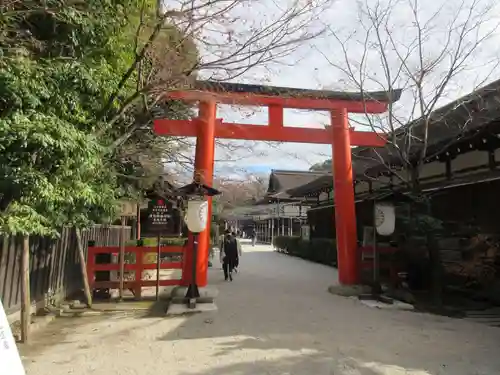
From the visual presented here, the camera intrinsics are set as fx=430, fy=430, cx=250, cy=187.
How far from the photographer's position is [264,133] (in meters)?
11.7

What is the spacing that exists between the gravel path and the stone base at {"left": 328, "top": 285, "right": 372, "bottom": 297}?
1.36m

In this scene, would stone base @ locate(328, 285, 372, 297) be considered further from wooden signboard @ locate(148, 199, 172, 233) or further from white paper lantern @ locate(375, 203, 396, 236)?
wooden signboard @ locate(148, 199, 172, 233)

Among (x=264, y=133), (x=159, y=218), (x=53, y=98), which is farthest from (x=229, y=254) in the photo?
(x=53, y=98)

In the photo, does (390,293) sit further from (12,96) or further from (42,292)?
(12,96)

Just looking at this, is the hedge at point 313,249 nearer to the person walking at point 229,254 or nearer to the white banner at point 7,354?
the person walking at point 229,254

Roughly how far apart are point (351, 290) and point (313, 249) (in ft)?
32.5

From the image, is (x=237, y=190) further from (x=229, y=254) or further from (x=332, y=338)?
(x=332, y=338)

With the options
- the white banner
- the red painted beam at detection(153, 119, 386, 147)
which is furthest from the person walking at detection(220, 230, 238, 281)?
the white banner

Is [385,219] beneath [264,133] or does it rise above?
beneath

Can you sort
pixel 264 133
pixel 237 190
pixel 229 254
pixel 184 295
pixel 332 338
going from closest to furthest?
pixel 332 338, pixel 184 295, pixel 264 133, pixel 229 254, pixel 237 190

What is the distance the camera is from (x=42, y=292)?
8.35 m

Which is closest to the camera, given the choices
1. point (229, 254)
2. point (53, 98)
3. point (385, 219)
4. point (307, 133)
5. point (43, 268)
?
point (53, 98)

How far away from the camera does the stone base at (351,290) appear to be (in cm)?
1039

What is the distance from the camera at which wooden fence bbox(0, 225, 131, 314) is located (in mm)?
6793
